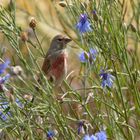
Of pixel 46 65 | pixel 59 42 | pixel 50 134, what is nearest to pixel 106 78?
pixel 50 134

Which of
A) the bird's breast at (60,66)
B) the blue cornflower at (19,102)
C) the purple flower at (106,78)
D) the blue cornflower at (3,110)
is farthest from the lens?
the bird's breast at (60,66)

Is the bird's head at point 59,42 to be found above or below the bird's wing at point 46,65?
above

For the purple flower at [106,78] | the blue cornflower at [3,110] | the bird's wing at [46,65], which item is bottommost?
the bird's wing at [46,65]

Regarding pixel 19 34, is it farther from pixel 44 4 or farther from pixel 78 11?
pixel 44 4

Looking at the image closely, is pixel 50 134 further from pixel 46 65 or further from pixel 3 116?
pixel 46 65

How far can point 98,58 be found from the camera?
3789 millimetres

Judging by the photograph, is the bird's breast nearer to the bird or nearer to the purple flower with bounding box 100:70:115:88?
the bird

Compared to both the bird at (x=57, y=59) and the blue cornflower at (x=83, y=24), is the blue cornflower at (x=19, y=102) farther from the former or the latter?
the bird at (x=57, y=59)

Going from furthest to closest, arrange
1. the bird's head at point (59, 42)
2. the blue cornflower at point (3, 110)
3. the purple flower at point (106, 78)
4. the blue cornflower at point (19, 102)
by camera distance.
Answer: the bird's head at point (59, 42), the purple flower at point (106, 78), the blue cornflower at point (19, 102), the blue cornflower at point (3, 110)

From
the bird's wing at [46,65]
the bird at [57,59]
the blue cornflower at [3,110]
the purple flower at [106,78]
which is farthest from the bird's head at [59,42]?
the blue cornflower at [3,110]

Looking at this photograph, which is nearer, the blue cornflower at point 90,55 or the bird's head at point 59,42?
the blue cornflower at point 90,55

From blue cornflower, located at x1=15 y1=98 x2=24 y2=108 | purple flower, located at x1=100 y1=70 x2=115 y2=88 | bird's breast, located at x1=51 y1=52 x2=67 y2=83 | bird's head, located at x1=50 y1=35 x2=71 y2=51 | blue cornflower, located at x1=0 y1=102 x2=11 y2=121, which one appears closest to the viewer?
blue cornflower, located at x1=0 y1=102 x2=11 y2=121

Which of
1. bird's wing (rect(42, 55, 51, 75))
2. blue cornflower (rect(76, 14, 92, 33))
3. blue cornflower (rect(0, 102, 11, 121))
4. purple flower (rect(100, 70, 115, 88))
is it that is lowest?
bird's wing (rect(42, 55, 51, 75))

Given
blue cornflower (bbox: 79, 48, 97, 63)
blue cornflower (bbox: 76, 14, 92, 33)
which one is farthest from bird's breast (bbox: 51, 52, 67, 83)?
blue cornflower (bbox: 76, 14, 92, 33)
